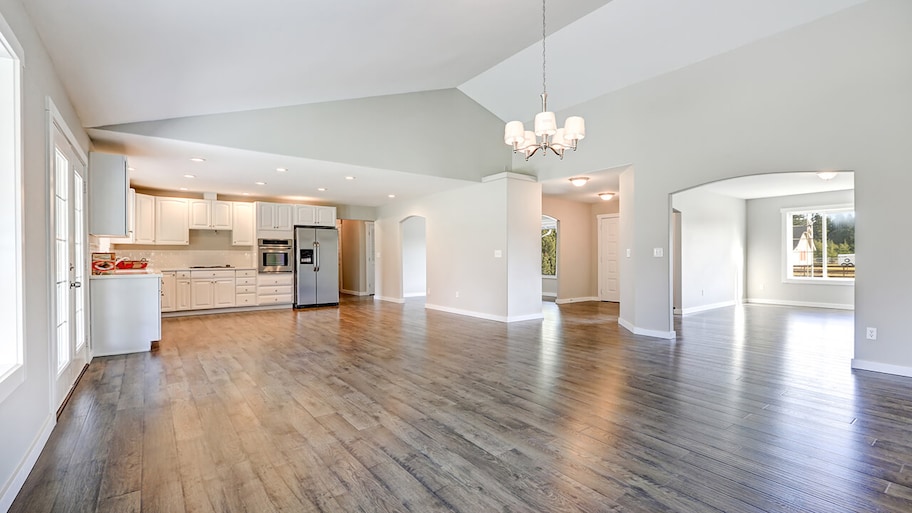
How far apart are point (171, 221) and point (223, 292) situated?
1.55 meters

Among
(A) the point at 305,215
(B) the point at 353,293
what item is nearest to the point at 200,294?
(A) the point at 305,215

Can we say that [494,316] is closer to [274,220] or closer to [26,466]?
[274,220]

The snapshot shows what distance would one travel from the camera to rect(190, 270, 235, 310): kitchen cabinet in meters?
7.49

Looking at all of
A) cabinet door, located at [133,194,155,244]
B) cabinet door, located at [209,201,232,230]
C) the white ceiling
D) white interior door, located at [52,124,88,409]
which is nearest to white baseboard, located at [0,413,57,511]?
white interior door, located at [52,124,88,409]

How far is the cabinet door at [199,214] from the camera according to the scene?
768cm

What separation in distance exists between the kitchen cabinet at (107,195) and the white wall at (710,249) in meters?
8.16

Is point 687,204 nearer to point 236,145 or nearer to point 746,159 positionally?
point 746,159

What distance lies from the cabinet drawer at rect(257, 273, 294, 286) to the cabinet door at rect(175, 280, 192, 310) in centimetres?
119

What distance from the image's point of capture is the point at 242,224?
26.8ft

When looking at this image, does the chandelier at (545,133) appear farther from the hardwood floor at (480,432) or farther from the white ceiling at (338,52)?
the hardwood floor at (480,432)

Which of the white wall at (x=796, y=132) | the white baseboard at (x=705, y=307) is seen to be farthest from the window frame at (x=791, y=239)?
the white wall at (x=796, y=132)

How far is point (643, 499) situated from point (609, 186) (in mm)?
6727

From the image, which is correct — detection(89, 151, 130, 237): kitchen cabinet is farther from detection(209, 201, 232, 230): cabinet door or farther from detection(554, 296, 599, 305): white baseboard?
detection(554, 296, 599, 305): white baseboard

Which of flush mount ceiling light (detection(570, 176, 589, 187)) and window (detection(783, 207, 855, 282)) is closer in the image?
flush mount ceiling light (detection(570, 176, 589, 187))
